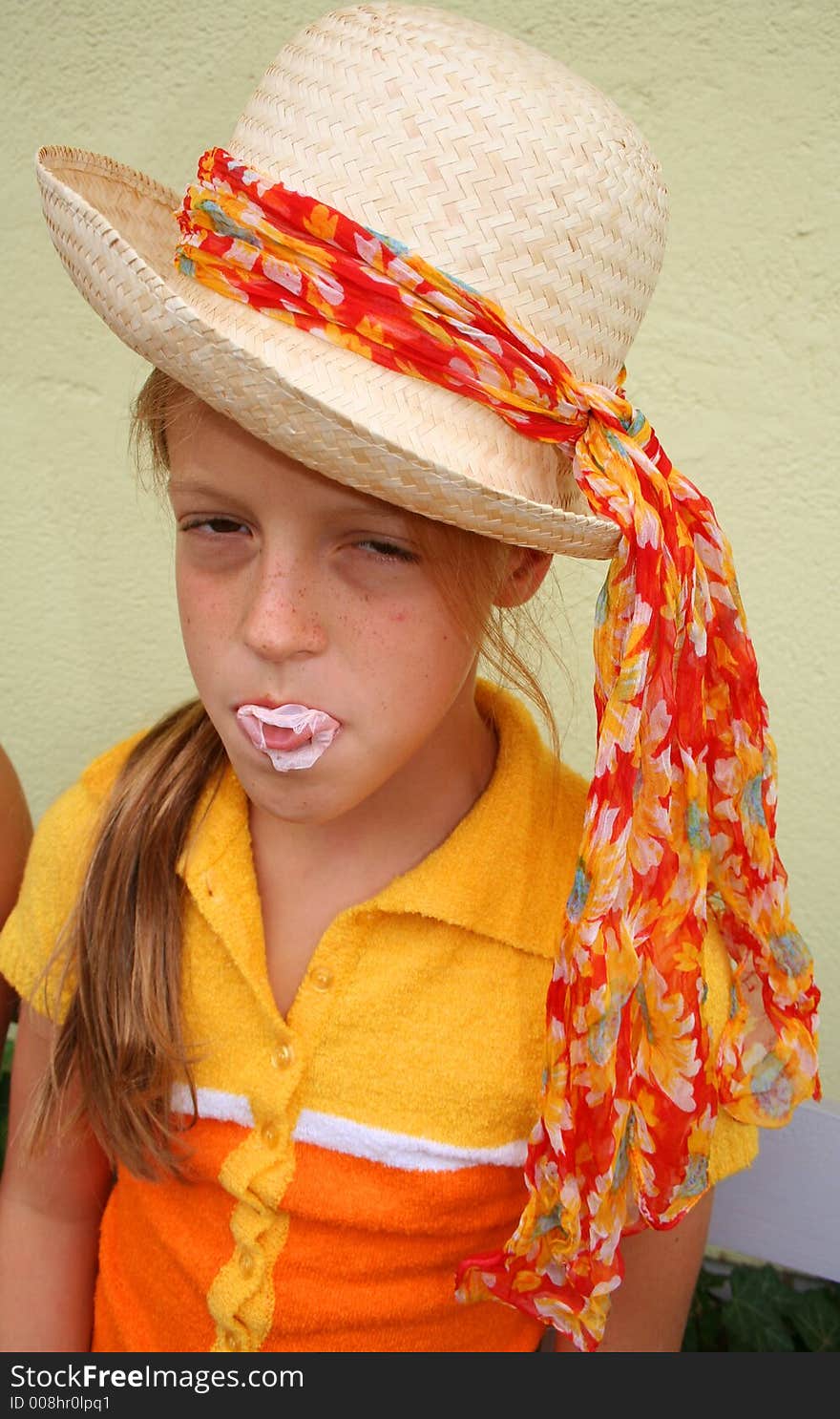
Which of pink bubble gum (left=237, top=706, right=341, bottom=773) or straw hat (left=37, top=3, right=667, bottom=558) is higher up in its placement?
straw hat (left=37, top=3, right=667, bottom=558)

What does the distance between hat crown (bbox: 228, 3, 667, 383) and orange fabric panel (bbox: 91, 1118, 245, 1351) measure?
0.64 metres

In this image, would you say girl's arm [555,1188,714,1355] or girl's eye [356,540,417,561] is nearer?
girl's eye [356,540,417,561]

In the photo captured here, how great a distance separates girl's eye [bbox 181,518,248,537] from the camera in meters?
0.75

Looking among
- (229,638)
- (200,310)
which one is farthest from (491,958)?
(200,310)

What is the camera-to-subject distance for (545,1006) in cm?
85

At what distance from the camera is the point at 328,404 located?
2.05ft

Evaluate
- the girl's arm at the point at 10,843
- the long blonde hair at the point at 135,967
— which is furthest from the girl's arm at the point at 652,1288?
the girl's arm at the point at 10,843

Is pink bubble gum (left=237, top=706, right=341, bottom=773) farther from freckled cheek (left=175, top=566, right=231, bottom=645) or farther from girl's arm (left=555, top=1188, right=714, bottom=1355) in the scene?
girl's arm (left=555, top=1188, right=714, bottom=1355)

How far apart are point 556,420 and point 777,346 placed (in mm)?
599

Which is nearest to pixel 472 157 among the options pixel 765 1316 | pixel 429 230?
pixel 429 230

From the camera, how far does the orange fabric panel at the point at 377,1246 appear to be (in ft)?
2.79

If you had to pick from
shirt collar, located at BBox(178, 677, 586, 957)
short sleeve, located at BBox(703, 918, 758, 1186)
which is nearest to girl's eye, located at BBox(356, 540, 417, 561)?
shirt collar, located at BBox(178, 677, 586, 957)

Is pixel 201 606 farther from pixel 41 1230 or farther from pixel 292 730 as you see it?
pixel 41 1230

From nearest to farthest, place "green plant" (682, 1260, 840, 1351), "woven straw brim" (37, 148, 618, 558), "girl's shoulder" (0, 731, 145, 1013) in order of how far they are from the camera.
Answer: "woven straw brim" (37, 148, 618, 558) → "girl's shoulder" (0, 731, 145, 1013) → "green plant" (682, 1260, 840, 1351)
